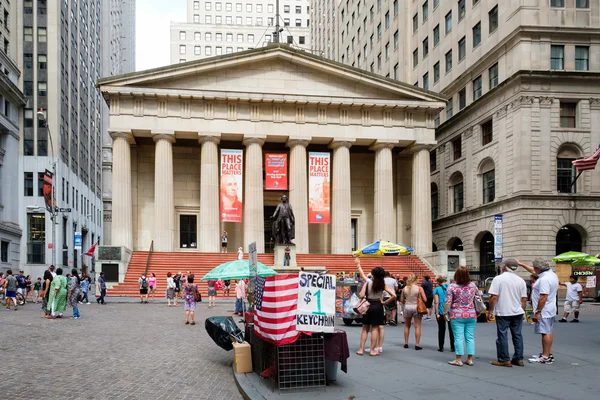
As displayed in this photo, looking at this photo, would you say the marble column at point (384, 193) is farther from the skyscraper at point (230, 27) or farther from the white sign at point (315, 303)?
the skyscraper at point (230, 27)

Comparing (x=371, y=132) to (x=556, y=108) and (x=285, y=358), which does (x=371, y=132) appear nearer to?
(x=556, y=108)

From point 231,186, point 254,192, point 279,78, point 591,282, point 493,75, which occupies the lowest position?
point 591,282

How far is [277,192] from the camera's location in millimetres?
44625

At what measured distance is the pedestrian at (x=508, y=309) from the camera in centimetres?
1016

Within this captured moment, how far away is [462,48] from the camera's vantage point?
1754 inches

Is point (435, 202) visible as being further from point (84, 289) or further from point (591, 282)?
point (84, 289)

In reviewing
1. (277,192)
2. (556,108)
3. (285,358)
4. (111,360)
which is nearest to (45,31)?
(277,192)

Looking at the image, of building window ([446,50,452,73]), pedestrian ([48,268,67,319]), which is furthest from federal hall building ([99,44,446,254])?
pedestrian ([48,268,67,319])

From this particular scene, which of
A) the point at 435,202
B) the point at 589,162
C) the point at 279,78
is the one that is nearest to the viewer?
the point at 589,162

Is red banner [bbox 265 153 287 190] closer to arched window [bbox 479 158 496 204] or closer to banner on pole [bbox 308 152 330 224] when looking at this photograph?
banner on pole [bbox 308 152 330 224]

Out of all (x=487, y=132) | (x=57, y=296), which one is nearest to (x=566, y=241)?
(x=487, y=132)

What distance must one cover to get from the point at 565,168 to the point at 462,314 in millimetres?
30595

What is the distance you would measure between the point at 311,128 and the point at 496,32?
47.4ft

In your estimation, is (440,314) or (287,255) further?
(287,255)
